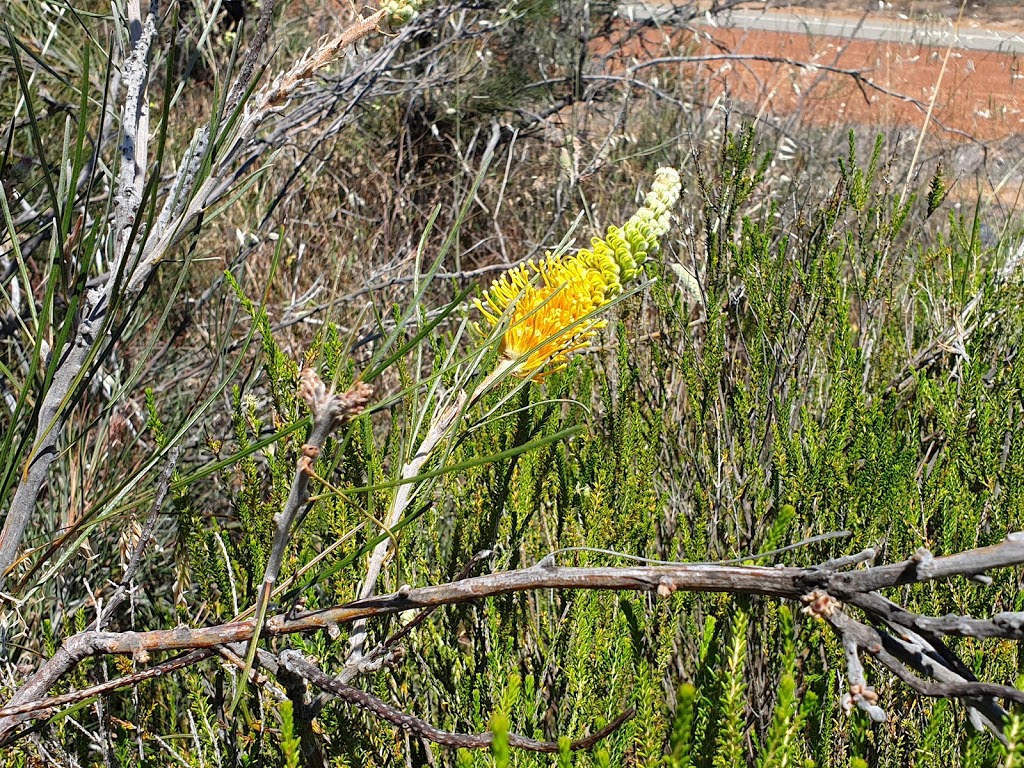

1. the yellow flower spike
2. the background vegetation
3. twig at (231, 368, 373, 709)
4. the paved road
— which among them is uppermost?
the paved road

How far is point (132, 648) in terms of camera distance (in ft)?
2.36

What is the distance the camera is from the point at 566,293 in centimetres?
86

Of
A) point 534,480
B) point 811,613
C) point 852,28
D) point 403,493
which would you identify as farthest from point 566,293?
point 852,28

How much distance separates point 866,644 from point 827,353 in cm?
162

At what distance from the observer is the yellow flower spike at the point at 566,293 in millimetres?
854

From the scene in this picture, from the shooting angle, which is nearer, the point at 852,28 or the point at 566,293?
the point at 566,293

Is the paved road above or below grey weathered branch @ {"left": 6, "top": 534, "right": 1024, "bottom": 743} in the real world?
above

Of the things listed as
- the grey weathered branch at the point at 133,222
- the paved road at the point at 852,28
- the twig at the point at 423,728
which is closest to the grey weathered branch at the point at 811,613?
the twig at the point at 423,728

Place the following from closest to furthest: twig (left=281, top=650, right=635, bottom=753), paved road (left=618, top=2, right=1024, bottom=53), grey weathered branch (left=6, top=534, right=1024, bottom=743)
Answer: grey weathered branch (left=6, top=534, right=1024, bottom=743) < twig (left=281, top=650, right=635, bottom=753) < paved road (left=618, top=2, right=1024, bottom=53)

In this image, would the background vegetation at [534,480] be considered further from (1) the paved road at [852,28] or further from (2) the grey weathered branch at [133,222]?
(1) the paved road at [852,28]

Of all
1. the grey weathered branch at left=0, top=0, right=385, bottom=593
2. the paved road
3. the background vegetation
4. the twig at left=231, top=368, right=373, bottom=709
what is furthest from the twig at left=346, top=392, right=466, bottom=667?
the paved road

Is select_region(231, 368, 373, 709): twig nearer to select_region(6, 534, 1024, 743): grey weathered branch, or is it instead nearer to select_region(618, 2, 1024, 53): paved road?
select_region(6, 534, 1024, 743): grey weathered branch

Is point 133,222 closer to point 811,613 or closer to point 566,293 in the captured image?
point 566,293

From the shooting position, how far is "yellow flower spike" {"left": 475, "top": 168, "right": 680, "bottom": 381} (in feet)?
2.80
